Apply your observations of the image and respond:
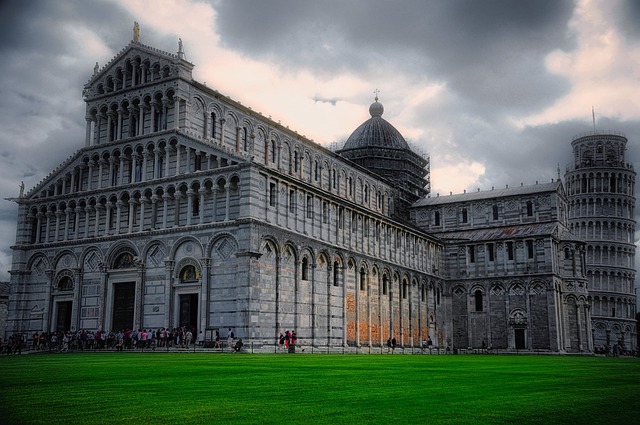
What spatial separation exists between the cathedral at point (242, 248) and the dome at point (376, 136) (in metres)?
10.0

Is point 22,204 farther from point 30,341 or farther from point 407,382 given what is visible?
point 407,382

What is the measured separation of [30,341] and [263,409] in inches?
1686

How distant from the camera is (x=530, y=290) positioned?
64.4m

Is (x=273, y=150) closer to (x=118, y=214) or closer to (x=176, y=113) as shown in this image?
(x=176, y=113)

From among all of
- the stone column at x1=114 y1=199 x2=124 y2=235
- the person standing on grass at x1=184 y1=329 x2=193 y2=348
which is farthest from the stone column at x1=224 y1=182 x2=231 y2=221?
the stone column at x1=114 y1=199 x2=124 y2=235

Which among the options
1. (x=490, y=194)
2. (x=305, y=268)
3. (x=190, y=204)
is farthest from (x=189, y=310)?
(x=490, y=194)

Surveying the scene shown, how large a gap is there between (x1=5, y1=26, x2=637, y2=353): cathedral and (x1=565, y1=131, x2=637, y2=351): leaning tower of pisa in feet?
87.8

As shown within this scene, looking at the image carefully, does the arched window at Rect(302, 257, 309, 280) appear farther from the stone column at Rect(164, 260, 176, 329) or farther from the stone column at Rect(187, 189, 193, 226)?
the stone column at Rect(164, 260, 176, 329)

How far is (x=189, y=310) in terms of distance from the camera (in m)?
42.9

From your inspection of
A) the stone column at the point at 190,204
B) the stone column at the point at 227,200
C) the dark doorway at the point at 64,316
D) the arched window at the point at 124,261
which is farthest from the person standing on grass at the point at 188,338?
the dark doorway at the point at 64,316

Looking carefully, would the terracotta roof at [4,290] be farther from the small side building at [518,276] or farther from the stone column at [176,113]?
the small side building at [518,276]

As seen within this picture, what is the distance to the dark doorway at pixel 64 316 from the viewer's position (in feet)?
157

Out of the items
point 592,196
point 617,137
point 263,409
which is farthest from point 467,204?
point 263,409

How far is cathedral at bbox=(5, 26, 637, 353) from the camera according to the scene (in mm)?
42281
